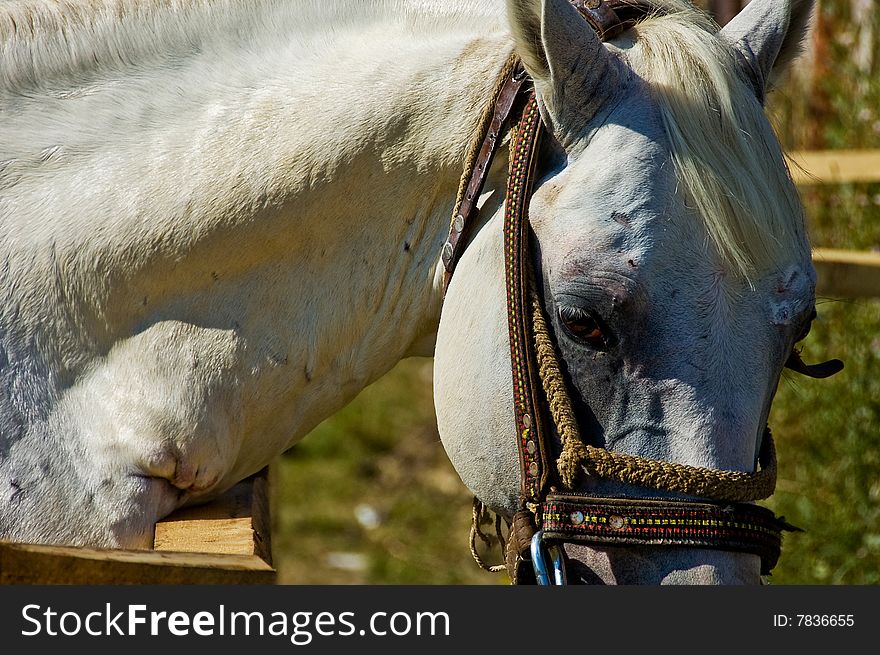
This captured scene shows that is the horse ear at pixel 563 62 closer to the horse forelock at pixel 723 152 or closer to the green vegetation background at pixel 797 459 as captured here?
the horse forelock at pixel 723 152

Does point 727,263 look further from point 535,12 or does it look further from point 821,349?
point 821,349

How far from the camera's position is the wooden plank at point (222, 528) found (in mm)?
1665

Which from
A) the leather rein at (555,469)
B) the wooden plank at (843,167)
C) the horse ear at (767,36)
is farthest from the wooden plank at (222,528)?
the wooden plank at (843,167)

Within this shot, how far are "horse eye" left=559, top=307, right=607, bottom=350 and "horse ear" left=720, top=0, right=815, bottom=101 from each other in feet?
1.73

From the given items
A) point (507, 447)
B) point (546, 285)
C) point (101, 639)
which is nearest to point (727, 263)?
point (546, 285)

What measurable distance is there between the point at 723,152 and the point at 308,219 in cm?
71

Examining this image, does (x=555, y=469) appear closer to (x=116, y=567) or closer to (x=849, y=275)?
(x=116, y=567)

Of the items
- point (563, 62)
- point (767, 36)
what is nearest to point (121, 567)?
point (563, 62)

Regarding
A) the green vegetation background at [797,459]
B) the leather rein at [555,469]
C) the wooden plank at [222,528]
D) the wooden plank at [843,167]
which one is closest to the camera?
the leather rein at [555,469]

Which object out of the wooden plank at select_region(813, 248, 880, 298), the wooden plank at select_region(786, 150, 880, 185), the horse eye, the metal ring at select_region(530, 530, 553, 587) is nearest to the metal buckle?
the metal ring at select_region(530, 530, 553, 587)

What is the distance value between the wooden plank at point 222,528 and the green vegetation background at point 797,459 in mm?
1532

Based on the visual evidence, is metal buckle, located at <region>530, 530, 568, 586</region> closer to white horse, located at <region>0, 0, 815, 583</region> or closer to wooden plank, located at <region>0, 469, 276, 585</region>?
white horse, located at <region>0, 0, 815, 583</region>

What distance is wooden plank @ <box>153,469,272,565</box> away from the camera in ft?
5.46

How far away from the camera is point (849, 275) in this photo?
10.0ft
